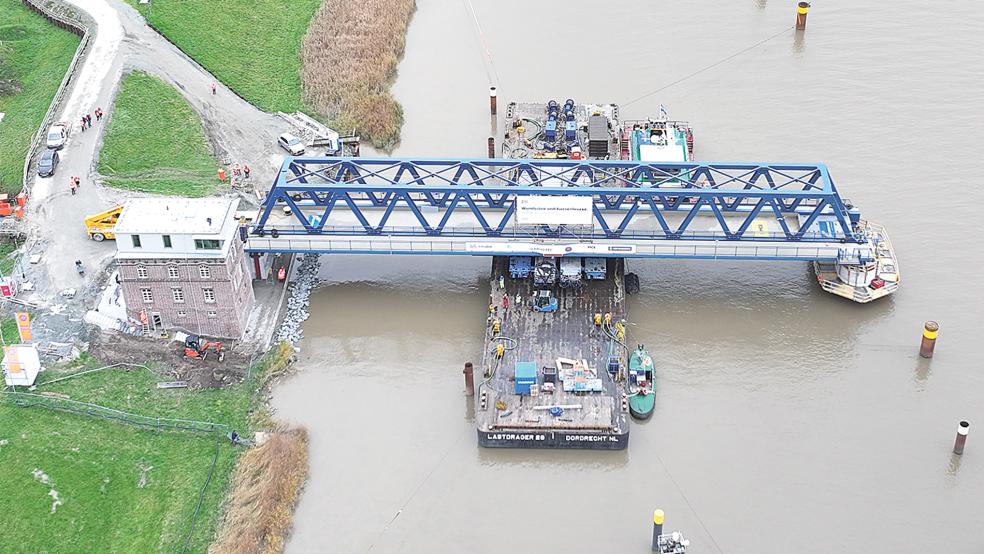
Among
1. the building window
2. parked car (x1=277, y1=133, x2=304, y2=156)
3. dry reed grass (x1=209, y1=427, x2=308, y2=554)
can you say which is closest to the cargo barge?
dry reed grass (x1=209, y1=427, x2=308, y2=554)

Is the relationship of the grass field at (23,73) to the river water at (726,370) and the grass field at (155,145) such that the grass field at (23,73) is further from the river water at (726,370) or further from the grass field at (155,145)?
the river water at (726,370)

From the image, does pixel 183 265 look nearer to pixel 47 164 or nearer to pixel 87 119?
pixel 47 164

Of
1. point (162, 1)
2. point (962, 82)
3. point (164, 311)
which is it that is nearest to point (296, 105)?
point (162, 1)

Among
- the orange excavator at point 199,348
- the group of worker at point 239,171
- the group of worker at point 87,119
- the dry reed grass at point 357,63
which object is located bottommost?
the orange excavator at point 199,348

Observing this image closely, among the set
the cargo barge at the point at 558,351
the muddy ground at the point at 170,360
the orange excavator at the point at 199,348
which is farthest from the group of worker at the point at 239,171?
the cargo barge at the point at 558,351

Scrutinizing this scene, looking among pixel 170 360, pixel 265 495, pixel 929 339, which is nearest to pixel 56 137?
pixel 170 360

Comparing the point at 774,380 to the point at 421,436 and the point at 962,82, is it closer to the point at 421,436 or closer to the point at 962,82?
the point at 421,436
